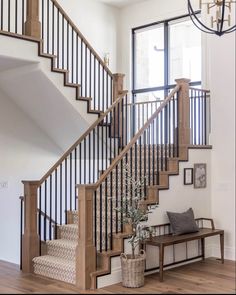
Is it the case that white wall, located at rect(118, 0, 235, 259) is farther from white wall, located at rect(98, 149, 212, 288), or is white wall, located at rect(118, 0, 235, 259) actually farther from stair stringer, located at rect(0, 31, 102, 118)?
stair stringer, located at rect(0, 31, 102, 118)

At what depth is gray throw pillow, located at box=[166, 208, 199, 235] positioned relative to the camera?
5883 millimetres

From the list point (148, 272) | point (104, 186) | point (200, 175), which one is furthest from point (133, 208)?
point (200, 175)

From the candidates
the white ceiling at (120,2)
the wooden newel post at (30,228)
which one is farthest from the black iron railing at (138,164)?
the white ceiling at (120,2)

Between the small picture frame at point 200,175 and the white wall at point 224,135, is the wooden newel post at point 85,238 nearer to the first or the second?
the small picture frame at point 200,175

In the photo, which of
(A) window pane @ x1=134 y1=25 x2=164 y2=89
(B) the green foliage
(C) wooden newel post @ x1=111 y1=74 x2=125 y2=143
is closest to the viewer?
(B) the green foliage

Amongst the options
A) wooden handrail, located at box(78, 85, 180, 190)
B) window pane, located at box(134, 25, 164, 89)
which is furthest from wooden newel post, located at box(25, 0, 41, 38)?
window pane, located at box(134, 25, 164, 89)

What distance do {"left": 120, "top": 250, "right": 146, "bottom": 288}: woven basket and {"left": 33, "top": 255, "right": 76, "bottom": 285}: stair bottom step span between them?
61cm

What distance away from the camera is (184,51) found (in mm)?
8445

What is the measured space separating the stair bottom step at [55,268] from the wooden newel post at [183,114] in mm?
2302

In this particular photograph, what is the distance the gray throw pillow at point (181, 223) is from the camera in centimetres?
588

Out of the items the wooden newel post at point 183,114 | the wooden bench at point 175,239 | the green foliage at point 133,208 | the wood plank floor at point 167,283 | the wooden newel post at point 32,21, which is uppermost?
the wooden newel post at point 32,21

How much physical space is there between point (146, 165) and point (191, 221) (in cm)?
98

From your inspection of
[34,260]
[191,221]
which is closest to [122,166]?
[191,221]

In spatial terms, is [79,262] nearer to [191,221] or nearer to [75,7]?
[191,221]
